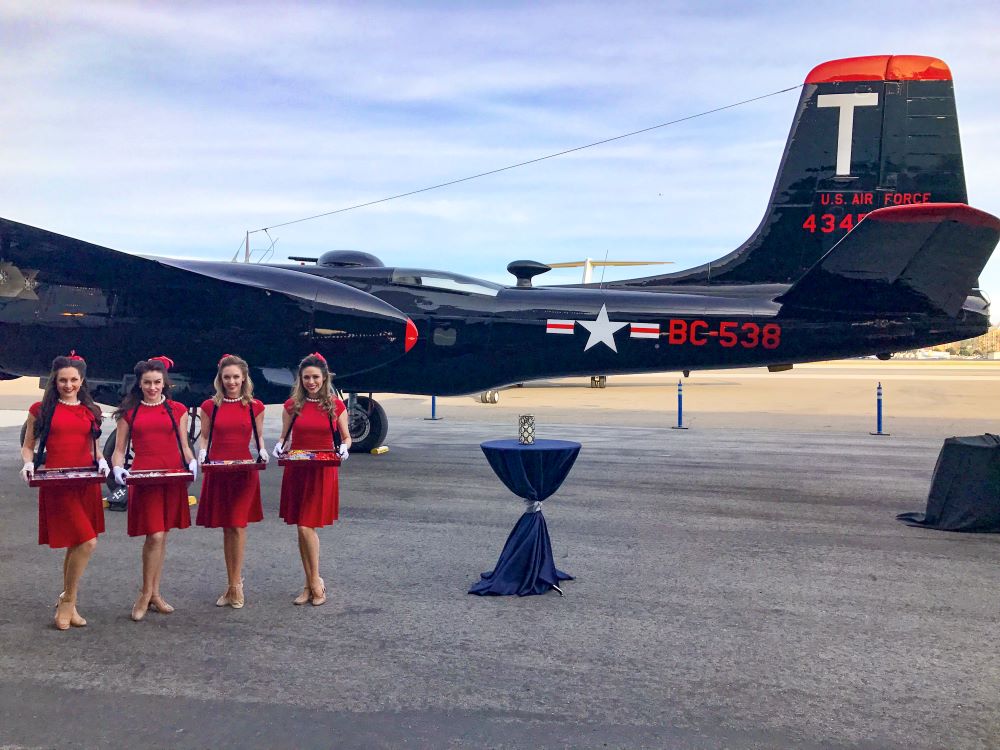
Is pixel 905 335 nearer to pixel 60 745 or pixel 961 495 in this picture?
pixel 961 495

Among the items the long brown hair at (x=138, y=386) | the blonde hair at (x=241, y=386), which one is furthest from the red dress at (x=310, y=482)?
the long brown hair at (x=138, y=386)

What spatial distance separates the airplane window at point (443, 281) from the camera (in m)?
12.5

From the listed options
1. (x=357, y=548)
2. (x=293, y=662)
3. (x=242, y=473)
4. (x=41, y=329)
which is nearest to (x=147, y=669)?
(x=293, y=662)

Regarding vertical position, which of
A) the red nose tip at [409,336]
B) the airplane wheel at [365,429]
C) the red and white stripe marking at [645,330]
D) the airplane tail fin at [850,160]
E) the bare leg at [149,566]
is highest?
the airplane tail fin at [850,160]

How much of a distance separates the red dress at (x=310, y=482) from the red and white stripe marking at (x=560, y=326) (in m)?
6.59

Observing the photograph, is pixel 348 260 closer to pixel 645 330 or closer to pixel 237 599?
pixel 645 330

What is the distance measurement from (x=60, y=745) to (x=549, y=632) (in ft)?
9.37

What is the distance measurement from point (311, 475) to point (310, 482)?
53 millimetres

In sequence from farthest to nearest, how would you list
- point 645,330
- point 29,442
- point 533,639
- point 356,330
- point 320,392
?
1. point 645,330
2. point 356,330
3. point 320,392
4. point 29,442
5. point 533,639

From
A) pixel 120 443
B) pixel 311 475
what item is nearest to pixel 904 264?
pixel 311 475

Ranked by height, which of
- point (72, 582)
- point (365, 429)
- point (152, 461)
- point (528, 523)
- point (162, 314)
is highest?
point (162, 314)

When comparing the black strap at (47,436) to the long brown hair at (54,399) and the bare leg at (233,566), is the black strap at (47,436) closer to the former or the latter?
the long brown hair at (54,399)

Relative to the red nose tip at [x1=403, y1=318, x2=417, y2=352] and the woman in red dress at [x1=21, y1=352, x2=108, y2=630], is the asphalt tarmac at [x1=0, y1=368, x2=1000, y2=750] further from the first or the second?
the red nose tip at [x1=403, y1=318, x2=417, y2=352]

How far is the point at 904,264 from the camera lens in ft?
32.9
